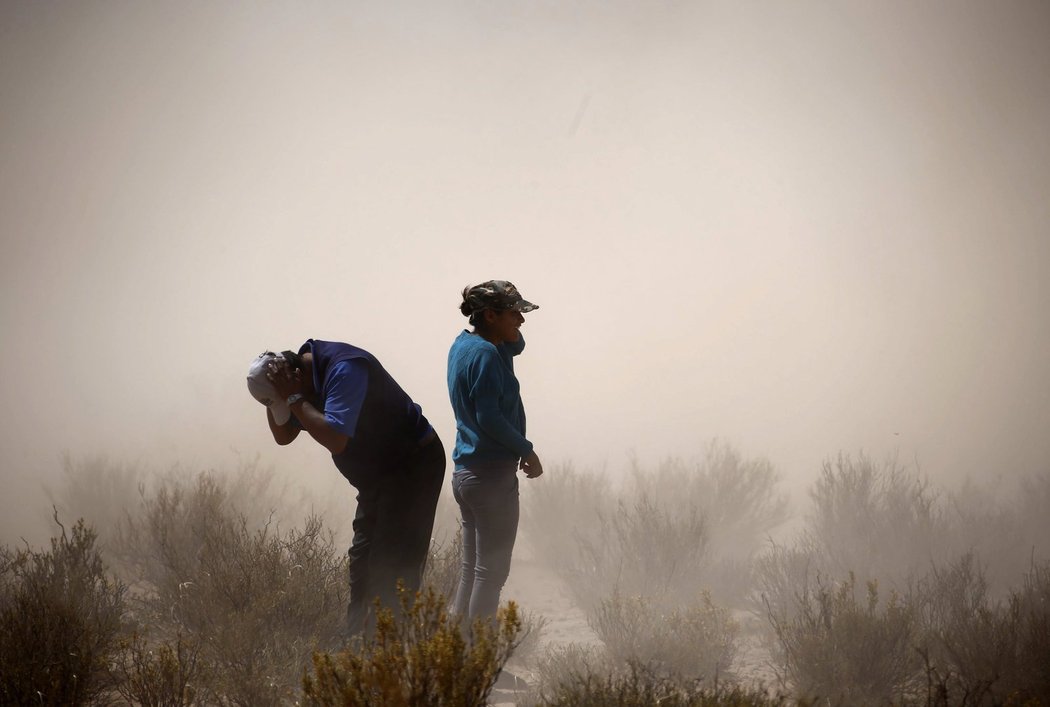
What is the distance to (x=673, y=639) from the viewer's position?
11.7 feet

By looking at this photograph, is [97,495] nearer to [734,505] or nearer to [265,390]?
[265,390]

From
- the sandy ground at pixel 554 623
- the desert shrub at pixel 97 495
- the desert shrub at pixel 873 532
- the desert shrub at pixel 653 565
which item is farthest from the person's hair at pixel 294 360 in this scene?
the desert shrub at pixel 97 495

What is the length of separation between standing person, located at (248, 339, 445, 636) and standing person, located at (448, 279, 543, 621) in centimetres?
26

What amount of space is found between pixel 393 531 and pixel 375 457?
29 centimetres

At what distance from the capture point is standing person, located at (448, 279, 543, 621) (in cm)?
271

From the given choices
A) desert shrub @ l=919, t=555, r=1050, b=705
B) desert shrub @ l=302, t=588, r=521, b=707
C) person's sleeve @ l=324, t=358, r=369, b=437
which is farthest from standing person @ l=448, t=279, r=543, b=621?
desert shrub @ l=919, t=555, r=1050, b=705

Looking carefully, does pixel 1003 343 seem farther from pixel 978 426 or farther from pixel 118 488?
pixel 118 488

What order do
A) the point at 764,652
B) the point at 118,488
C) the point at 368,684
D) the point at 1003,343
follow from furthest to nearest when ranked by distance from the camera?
the point at 1003,343 → the point at 118,488 → the point at 764,652 → the point at 368,684

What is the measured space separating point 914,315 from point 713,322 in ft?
69.6

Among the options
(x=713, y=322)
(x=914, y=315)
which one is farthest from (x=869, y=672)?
(x=914, y=315)

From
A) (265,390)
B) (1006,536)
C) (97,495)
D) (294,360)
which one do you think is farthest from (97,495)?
(1006,536)

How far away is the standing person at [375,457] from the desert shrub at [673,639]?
5.28 ft

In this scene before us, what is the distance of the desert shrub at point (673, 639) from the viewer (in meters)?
3.46

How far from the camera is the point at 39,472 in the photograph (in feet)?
52.0
